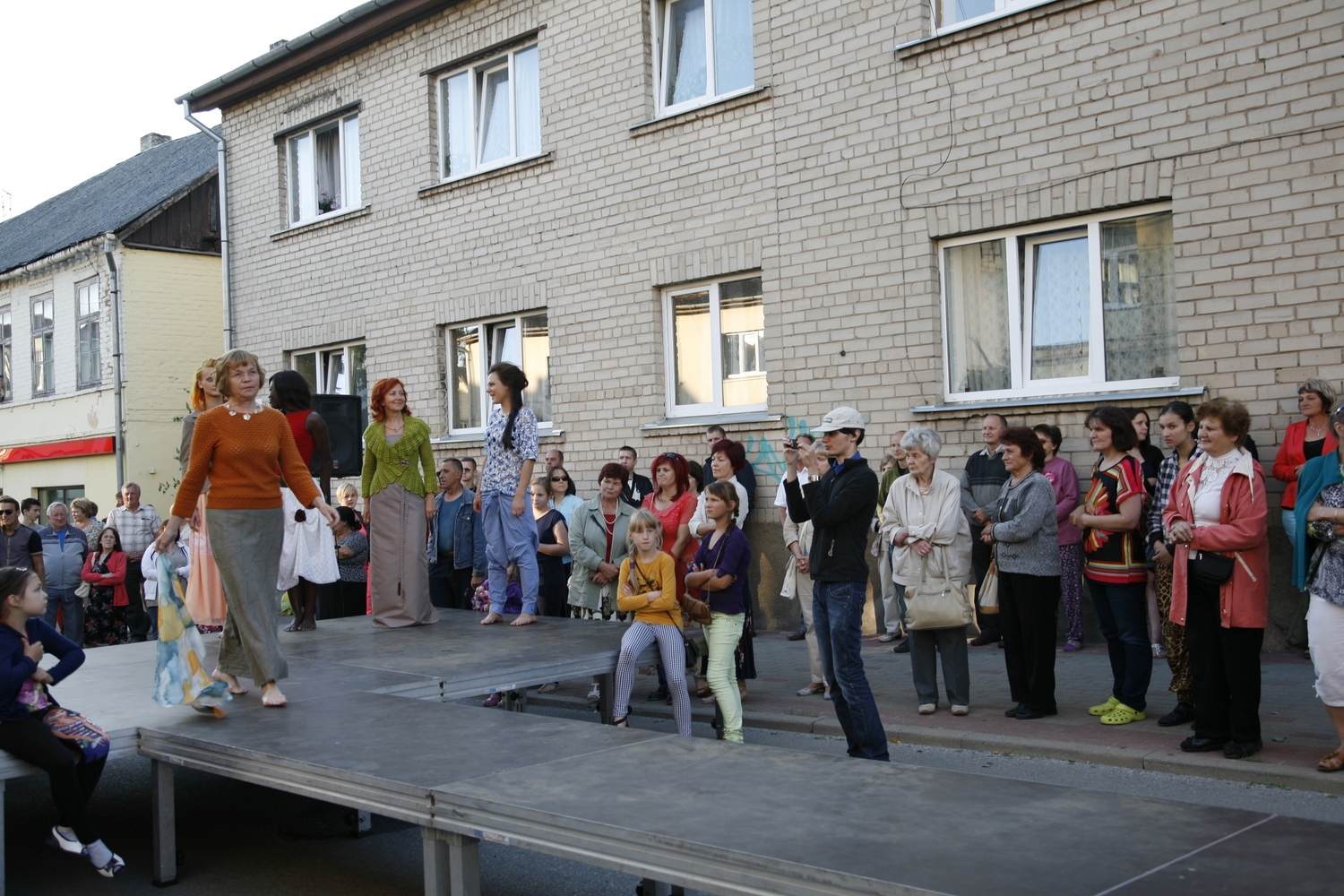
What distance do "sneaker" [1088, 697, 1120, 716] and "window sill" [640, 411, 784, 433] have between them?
529 centimetres

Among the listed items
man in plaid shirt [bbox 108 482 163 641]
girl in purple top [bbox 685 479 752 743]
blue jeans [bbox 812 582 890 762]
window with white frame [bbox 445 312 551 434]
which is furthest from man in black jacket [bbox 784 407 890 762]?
man in plaid shirt [bbox 108 482 163 641]

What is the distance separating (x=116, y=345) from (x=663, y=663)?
20.6 metres

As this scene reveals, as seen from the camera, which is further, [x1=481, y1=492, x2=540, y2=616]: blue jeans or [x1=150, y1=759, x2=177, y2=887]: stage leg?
[x1=481, y1=492, x2=540, y2=616]: blue jeans

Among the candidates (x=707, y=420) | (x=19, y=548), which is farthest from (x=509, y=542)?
(x=19, y=548)

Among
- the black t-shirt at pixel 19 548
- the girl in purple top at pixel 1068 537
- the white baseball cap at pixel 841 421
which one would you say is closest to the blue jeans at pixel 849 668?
the white baseball cap at pixel 841 421

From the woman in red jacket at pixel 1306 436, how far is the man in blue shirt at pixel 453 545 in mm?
6225

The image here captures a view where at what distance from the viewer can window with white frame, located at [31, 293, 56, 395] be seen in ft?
86.9

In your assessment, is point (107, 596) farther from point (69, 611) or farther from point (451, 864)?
point (451, 864)

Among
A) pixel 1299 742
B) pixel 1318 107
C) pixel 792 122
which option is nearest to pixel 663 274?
pixel 792 122

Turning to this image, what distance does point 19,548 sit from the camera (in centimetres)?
1174

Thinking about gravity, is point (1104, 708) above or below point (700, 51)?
below

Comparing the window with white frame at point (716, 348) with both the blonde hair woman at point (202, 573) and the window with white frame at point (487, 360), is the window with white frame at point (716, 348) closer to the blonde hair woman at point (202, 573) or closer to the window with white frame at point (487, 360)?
the window with white frame at point (487, 360)

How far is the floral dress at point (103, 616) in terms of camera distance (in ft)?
Result: 41.1

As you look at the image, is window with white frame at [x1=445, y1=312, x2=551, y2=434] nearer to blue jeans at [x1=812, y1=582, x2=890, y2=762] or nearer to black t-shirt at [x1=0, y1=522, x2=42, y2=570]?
black t-shirt at [x1=0, y1=522, x2=42, y2=570]
